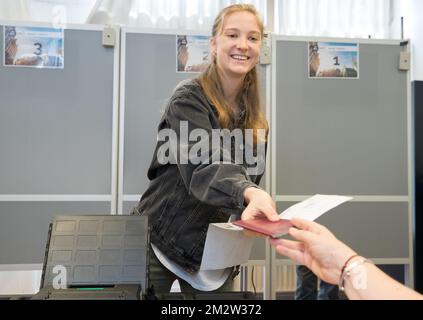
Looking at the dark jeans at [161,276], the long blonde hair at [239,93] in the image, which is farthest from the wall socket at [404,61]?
the dark jeans at [161,276]

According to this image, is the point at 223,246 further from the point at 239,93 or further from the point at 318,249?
the point at 239,93

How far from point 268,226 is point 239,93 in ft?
1.65

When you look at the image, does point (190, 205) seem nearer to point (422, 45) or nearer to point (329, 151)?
point (329, 151)

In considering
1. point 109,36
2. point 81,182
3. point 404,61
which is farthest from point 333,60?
point 81,182

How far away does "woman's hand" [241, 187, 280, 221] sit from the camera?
61 centimetres

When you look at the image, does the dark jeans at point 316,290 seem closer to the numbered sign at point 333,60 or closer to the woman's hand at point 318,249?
the woman's hand at point 318,249

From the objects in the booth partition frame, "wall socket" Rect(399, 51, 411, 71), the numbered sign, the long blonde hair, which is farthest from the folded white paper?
"wall socket" Rect(399, 51, 411, 71)

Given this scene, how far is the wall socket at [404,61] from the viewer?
5.38 feet

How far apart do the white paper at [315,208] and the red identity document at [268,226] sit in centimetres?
3

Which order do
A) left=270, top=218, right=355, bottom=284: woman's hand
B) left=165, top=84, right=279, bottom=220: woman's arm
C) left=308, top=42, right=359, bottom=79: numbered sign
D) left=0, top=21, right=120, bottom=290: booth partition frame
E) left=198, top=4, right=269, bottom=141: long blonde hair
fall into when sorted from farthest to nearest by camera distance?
left=308, top=42, right=359, bottom=79: numbered sign → left=0, top=21, right=120, bottom=290: booth partition frame → left=198, top=4, right=269, bottom=141: long blonde hair → left=165, top=84, right=279, bottom=220: woman's arm → left=270, top=218, right=355, bottom=284: woman's hand

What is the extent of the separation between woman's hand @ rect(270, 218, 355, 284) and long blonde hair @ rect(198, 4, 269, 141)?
37cm

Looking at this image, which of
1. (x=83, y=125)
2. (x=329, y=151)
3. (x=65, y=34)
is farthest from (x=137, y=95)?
(x=329, y=151)

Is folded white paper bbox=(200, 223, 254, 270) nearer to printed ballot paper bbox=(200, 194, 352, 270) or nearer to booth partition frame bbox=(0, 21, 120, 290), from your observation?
printed ballot paper bbox=(200, 194, 352, 270)

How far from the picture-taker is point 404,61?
1646 mm
